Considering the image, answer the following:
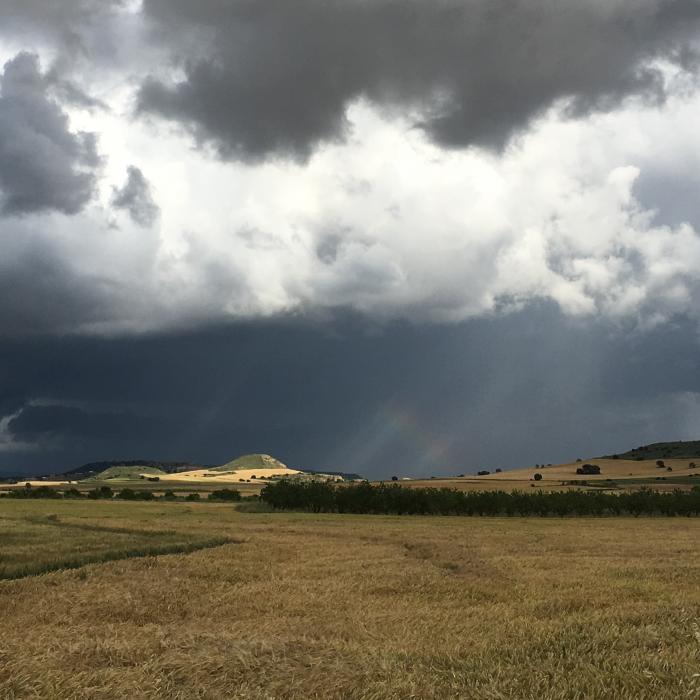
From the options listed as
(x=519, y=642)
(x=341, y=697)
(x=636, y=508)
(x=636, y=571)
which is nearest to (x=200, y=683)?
(x=341, y=697)

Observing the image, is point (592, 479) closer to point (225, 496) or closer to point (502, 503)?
point (502, 503)

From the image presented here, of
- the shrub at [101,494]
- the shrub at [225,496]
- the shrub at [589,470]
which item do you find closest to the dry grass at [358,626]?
the shrub at [225,496]

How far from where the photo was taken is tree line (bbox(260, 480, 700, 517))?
344ft

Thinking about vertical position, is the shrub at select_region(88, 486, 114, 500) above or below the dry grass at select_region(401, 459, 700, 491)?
above

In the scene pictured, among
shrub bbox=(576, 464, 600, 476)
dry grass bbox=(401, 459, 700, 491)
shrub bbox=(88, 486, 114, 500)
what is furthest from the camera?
shrub bbox=(576, 464, 600, 476)

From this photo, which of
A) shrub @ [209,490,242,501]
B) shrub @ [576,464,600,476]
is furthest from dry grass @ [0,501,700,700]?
shrub @ [576,464,600,476]

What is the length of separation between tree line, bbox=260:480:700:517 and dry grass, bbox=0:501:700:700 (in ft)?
228

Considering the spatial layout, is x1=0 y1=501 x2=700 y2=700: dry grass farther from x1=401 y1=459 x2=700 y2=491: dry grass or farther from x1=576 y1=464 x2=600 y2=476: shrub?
x1=576 y1=464 x2=600 y2=476: shrub

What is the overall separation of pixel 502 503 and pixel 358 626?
93.5 metres

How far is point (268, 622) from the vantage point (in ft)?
55.5

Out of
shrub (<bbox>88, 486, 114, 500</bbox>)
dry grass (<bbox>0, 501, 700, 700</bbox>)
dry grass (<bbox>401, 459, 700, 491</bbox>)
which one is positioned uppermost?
dry grass (<bbox>0, 501, 700, 700</bbox>)

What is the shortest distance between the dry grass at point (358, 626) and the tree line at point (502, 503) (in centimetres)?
6961

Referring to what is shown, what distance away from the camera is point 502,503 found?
10512 cm

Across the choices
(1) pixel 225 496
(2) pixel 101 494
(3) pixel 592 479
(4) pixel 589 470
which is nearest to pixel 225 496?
(1) pixel 225 496
